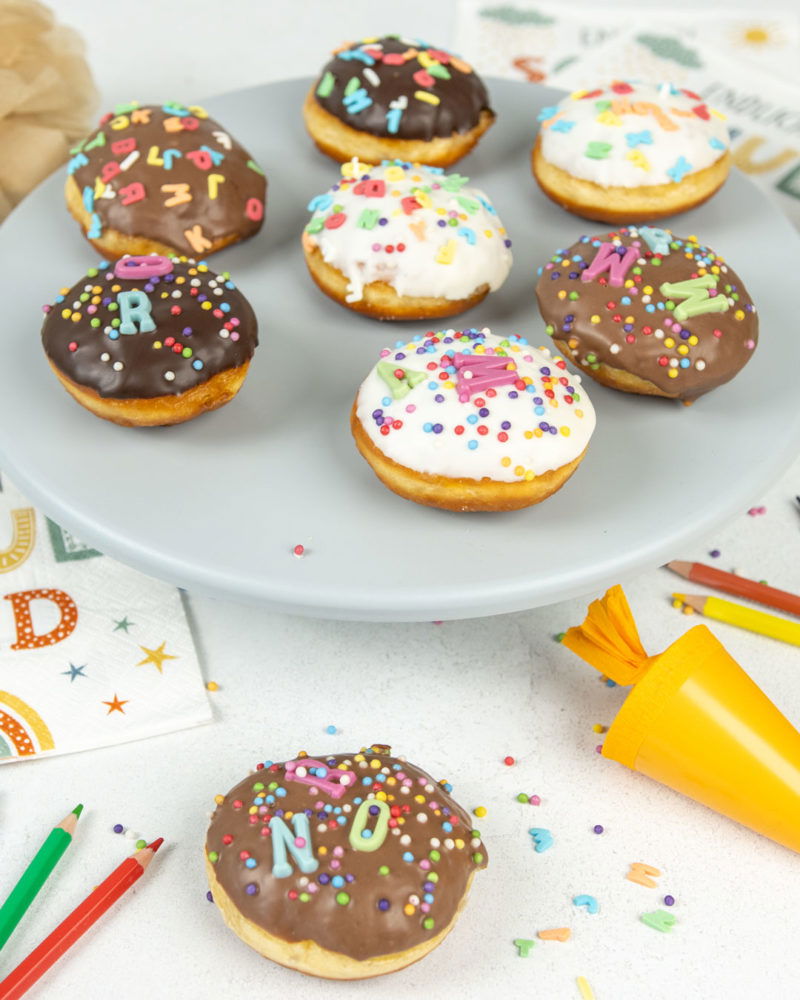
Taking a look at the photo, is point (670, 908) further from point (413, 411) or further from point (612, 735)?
point (413, 411)

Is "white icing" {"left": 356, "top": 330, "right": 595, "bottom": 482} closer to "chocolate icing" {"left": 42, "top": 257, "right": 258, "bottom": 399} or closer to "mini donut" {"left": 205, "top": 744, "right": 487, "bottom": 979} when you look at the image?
"chocolate icing" {"left": 42, "top": 257, "right": 258, "bottom": 399}

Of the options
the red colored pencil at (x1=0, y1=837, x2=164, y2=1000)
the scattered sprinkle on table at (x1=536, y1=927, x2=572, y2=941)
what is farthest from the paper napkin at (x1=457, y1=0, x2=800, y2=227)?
the red colored pencil at (x1=0, y1=837, x2=164, y2=1000)

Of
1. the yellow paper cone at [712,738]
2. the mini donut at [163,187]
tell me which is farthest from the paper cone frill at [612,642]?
the mini donut at [163,187]

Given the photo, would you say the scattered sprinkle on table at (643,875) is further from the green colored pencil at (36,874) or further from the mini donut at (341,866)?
the green colored pencil at (36,874)

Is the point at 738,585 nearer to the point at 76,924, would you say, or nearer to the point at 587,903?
the point at 587,903

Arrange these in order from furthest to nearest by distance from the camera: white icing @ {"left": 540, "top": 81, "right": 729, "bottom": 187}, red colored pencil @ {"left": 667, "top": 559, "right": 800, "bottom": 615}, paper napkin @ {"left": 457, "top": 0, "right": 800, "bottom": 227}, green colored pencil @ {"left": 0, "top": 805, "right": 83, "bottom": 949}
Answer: paper napkin @ {"left": 457, "top": 0, "right": 800, "bottom": 227} < white icing @ {"left": 540, "top": 81, "right": 729, "bottom": 187} < red colored pencil @ {"left": 667, "top": 559, "right": 800, "bottom": 615} < green colored pencil @ {"left": 0, "top": 805, "right": 83, "bottom": 949}

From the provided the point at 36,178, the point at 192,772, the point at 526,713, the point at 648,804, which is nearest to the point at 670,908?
the point at 648,804

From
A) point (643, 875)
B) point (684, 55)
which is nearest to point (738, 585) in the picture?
point (643, 875)
